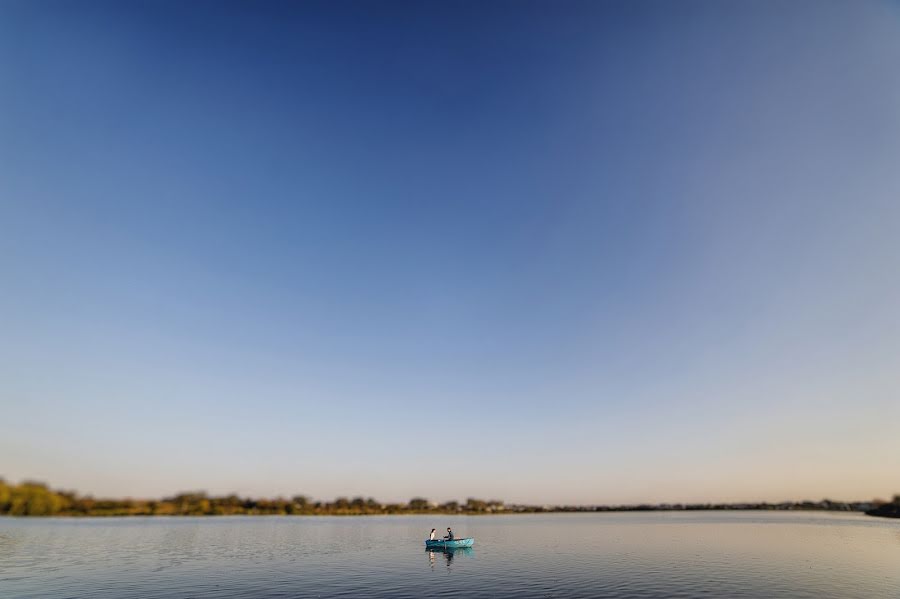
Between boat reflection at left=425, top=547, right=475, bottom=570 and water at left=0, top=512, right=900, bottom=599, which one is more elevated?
water at left=0, top=512, right=900, bottom=599

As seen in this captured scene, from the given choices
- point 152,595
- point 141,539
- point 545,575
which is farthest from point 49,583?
point 141,539

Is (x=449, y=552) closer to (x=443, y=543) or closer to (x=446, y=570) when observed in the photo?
(x=443, y=543)

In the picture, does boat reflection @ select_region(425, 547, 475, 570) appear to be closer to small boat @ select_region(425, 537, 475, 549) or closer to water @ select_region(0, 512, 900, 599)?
water @ select_region(0, 512, 900, 599)

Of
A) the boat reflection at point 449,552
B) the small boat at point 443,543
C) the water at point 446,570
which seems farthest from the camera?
the small boat at point 443,543

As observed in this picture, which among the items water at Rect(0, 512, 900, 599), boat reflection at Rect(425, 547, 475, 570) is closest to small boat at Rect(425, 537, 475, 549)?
boat reflection at Rect(425, 547, 475, 570)

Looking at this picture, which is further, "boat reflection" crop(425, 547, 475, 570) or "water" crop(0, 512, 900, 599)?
"boat reflection" crop(425, 547, 475, 570)

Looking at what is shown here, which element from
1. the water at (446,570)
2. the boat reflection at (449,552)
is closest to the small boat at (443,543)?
the boat reflection at (449,552)

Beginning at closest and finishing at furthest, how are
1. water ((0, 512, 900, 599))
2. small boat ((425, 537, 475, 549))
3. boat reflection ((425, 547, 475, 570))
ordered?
water ((0, 512, 900, 599)) < boat reflection ((425, 547, 475, 570)) < small boat ((425, 537, 475, 549))

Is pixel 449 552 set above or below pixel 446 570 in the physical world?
below

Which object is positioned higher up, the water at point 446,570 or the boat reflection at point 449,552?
the water at point 446,570

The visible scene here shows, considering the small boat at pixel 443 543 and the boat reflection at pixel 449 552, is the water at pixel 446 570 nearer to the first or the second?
the boat reflection at pixel 449 552

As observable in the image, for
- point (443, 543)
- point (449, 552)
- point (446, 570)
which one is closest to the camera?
point (446, 570)

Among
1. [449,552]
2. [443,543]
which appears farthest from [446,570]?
[449,552]

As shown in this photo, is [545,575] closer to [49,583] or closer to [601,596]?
[601,596]
